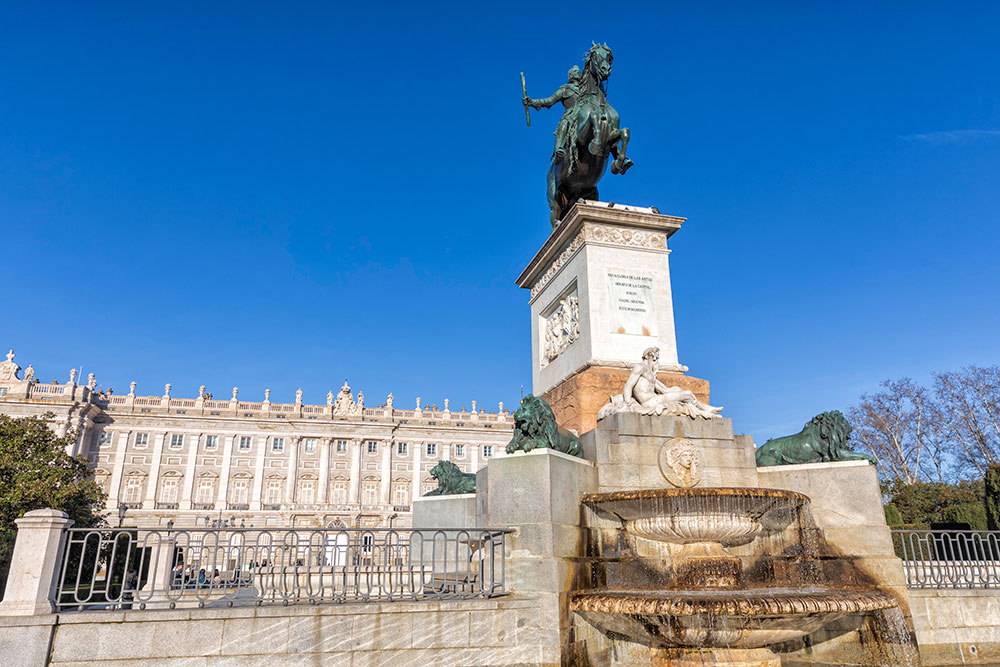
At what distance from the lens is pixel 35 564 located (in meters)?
6.12

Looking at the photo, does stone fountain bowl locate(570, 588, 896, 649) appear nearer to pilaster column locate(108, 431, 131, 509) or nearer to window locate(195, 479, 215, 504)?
window locate(195, 479, 215, 504)

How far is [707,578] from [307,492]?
85924 millimetres

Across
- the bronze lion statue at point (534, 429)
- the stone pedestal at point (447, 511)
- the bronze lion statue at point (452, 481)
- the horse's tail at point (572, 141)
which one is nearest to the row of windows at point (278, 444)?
the bronze lion statue at point (452, 481)

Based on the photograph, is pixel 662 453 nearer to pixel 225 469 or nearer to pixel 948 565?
pixel 948 565

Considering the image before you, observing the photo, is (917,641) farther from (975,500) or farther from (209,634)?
(975,500)

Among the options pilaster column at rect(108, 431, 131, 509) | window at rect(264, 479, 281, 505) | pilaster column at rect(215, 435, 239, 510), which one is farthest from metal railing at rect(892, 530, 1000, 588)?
pilaster column at rect(108, 431, 131, 509)

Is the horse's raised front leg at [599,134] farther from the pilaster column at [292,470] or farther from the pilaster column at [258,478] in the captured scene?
the pilaster column at [258,478]

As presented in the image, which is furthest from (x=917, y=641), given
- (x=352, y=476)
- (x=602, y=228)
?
(x=352, y=476)

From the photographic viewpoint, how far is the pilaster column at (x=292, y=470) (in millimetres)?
85500

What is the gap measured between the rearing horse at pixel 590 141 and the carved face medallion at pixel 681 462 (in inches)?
198

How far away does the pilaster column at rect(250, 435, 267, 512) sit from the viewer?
84869mm

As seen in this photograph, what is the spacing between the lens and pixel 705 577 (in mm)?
7559

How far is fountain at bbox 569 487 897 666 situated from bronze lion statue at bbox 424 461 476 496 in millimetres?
4140

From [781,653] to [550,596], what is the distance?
3.26 meters
